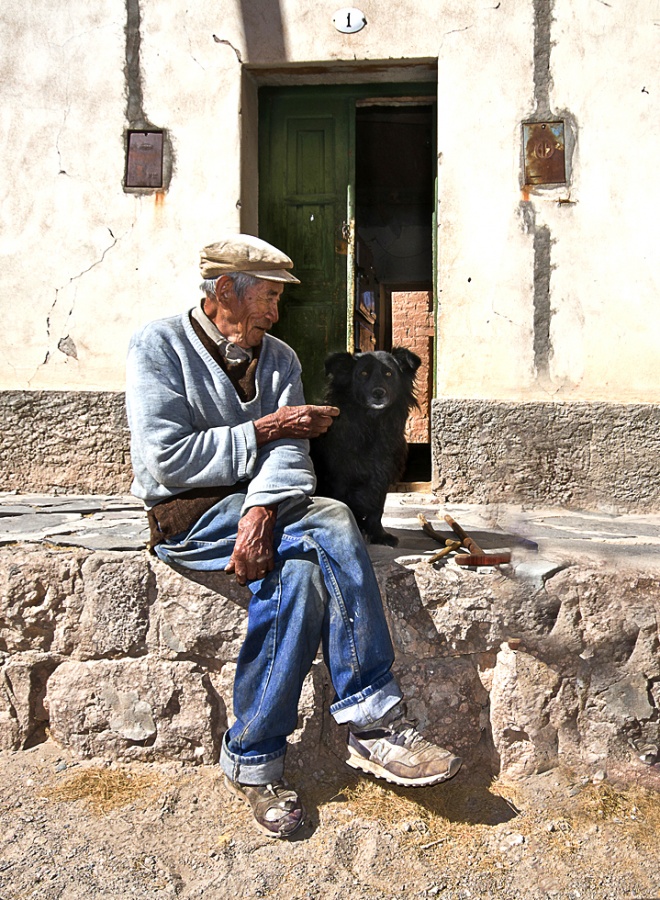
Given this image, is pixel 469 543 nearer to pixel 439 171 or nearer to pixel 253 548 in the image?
pixel 253 548

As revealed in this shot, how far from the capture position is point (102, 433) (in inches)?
173

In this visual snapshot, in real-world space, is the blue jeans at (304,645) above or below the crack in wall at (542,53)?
below

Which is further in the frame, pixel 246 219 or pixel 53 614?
pixel 246 219

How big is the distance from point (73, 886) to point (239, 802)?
538mm

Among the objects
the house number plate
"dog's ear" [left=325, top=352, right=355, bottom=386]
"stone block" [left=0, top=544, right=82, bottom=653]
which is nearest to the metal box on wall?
the house number plate

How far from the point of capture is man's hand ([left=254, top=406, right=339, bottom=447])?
90.1 inches

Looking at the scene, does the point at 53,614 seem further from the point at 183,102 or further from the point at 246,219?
the point at 183,102

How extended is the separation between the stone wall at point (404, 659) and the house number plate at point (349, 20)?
347 cm

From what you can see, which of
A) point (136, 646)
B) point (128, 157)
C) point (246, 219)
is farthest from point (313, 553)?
point (128, 157)

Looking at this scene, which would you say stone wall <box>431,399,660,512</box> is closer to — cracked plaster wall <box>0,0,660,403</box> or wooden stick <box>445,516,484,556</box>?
cracked plaster wall <box>0,0,660,403</box>

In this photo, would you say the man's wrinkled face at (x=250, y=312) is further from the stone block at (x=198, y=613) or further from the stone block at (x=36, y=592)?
the stone block at (x=36, y=592)

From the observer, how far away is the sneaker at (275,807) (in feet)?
6.78

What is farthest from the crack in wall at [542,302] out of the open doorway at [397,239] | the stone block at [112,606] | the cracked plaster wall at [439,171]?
the open doorway at [397,239]

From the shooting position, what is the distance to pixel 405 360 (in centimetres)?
281
